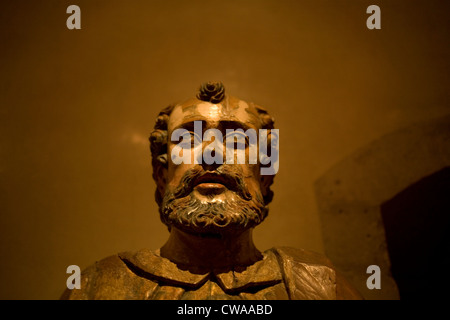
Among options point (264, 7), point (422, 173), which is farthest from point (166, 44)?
point (422, 173)

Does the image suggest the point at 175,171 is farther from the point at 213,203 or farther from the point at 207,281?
the point at 207,281

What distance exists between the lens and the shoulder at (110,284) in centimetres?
128

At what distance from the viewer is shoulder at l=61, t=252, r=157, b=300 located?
4.20 feet

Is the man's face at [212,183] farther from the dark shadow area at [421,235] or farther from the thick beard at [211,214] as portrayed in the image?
the dark shadow area at [421,235]

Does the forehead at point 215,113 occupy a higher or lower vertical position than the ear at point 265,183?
higher

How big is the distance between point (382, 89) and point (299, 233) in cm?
93

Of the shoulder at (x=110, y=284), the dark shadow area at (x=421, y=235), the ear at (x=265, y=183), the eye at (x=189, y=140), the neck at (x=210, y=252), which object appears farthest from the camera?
the dark shadow area at (x=421, y=235)

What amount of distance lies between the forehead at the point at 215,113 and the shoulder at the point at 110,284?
0.55 m

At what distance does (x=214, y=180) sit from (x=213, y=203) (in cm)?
9

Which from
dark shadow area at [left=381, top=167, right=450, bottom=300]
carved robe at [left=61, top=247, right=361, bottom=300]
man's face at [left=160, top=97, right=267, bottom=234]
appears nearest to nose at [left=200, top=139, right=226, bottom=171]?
man's face at [left=160, top=97, right=267, bottom=234]

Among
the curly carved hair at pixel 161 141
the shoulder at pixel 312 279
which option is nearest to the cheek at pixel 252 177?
the curly carved hair at pixel 161 141

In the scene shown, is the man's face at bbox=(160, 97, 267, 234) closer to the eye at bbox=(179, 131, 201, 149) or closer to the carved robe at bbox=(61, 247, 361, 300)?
the eye at bbox=(179, 131, 201, 149)

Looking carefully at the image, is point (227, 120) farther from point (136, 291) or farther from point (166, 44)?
point (166, 44)

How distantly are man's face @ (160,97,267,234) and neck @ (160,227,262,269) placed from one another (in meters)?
0.07
